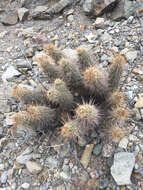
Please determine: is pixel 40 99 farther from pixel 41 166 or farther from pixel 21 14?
pixel 21 14

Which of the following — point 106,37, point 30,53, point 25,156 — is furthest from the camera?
point 30,53

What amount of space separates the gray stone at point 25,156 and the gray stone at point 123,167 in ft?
3.07

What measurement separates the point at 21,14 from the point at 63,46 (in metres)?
1.66

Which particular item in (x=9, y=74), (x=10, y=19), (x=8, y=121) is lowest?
(x=8, y=121)

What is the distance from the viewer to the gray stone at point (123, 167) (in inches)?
74.7

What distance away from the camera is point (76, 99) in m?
2.39

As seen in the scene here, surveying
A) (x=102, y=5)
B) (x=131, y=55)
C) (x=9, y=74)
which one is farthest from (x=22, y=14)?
(x=131, y=55)

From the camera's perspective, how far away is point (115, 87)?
7.85ft

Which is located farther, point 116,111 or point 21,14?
point 21,14

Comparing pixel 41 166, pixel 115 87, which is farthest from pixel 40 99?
pixel 115 87

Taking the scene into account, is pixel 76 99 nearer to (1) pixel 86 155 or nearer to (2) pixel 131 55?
(1) pixel 86 155

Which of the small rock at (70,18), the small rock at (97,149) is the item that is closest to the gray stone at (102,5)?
the small rock at (70,18)

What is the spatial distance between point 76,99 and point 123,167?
893 millimetres

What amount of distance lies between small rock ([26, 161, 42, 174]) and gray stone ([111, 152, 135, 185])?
0.78m
